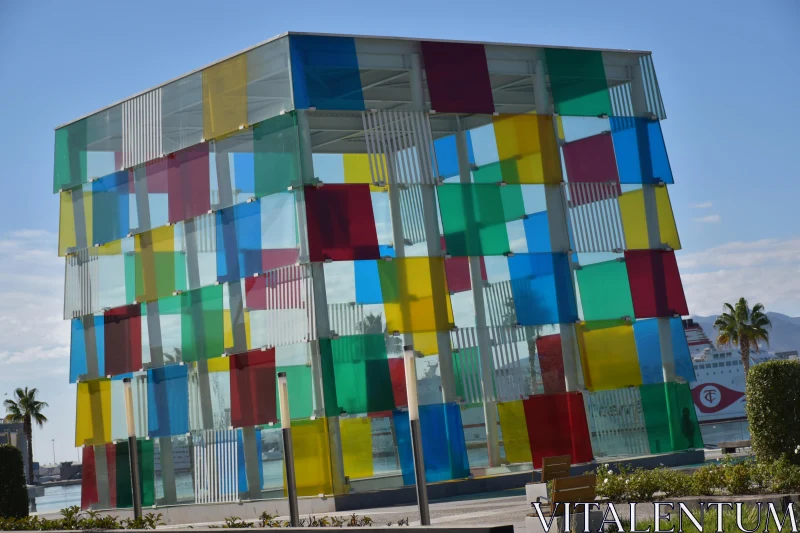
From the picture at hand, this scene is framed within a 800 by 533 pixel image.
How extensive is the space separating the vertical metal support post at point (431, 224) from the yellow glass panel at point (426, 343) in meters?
0.09

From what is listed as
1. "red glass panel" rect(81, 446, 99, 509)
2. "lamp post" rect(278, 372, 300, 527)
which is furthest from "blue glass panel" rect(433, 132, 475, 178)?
"lamp post" rect(278, 372, 300, 527)

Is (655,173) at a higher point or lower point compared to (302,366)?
higher

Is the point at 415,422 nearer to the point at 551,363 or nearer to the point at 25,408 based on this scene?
the point at 551,363

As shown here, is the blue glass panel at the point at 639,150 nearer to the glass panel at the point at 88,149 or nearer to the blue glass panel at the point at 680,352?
the blue glass panel at the point at 680,352

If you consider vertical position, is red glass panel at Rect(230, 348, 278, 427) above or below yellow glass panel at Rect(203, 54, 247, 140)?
below

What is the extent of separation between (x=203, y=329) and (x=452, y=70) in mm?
7580

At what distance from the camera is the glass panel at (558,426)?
23109 millimetres

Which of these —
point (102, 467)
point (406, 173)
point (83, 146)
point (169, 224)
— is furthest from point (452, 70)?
point (102, 467)

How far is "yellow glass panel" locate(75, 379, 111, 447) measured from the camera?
2558 centimetres

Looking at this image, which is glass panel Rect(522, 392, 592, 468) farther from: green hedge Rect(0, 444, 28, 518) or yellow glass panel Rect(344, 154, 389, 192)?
green hedge Rect(0, 444, 28, 518)

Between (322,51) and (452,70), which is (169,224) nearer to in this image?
(322,51)

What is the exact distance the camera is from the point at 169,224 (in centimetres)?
2412

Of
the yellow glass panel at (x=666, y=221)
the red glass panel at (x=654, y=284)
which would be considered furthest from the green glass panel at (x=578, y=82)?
the red glass panel at (x=654, y=284)

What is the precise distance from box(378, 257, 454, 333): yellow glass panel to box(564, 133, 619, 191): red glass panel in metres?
4.25
